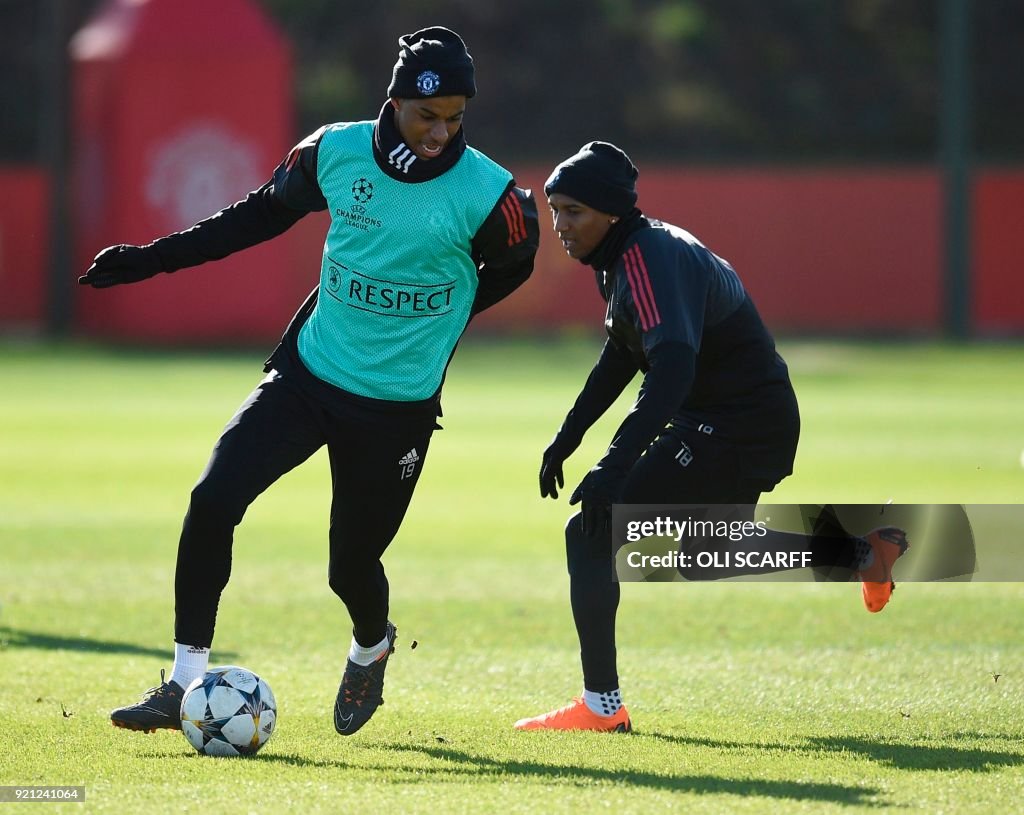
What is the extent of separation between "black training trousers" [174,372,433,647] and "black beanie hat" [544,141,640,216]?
3.18 feet

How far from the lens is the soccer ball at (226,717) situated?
5703 millimetres

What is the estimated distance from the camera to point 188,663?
19.5ft

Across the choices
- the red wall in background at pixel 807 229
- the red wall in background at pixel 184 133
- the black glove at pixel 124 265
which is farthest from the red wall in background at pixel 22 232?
the black glove at pixel 124 265

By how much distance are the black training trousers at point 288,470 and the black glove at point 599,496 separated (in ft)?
2.38

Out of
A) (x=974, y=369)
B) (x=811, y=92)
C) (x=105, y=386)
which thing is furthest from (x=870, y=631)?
(x=811, y=92)

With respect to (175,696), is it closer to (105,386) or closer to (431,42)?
(431,42)

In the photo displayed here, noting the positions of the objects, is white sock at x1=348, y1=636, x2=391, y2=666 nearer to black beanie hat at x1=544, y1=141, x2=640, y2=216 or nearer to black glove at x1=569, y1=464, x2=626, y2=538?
black glove at x1=569, y1=464, x2=626, y2=538

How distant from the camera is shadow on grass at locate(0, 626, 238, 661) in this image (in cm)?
779

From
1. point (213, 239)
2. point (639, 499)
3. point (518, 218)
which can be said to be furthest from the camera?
point (639, 499)

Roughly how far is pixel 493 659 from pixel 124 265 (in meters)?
2.54

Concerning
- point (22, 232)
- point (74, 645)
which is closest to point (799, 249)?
point (22, 232)

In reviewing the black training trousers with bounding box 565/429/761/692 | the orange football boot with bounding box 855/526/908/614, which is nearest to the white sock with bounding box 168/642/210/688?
the black training trousers with bounding box 565/429/761/692

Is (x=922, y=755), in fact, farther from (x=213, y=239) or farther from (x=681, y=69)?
(x=681, y=69)

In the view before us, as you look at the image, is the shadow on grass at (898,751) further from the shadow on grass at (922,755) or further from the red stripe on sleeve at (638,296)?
the red stripe on sleeve at (638,296)
